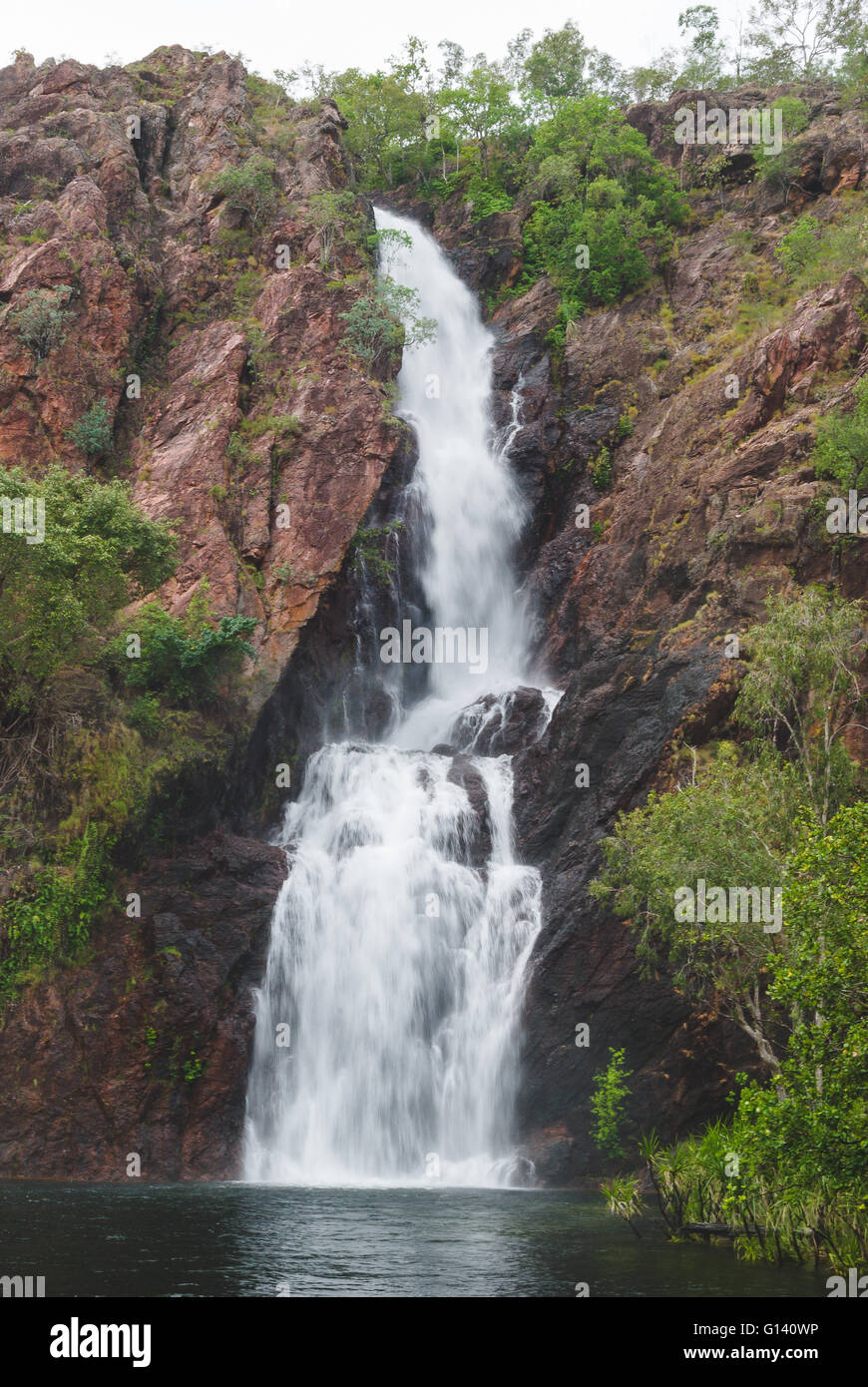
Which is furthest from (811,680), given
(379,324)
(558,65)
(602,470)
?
(558,65)

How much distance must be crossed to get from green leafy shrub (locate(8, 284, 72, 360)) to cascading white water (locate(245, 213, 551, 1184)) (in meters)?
18.6

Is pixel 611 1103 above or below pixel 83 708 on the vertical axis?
below

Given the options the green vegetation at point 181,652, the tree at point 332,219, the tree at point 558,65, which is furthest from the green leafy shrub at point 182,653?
the tree at point 558,65

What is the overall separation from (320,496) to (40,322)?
12221 mm

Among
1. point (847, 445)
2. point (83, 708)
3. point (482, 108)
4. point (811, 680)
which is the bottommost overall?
point (811, 680)

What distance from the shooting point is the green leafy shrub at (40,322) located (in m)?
37.7

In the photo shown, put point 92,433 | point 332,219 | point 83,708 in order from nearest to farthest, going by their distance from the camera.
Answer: point 83,708, point 92,433, point 332,219

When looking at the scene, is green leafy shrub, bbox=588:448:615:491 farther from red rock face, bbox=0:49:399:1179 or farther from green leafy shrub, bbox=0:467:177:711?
green leafy shrub, bbox=0:467:177:711

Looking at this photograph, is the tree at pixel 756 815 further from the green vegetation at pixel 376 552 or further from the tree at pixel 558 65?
the tree at pixel 558 65

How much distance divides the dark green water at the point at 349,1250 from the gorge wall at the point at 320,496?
212 inches

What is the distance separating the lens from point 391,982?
2814 centimetres

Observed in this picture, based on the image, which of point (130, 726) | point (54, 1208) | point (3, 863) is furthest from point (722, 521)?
point (54, 1208)

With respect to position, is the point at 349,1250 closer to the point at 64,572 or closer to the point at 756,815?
the point at 756,815
